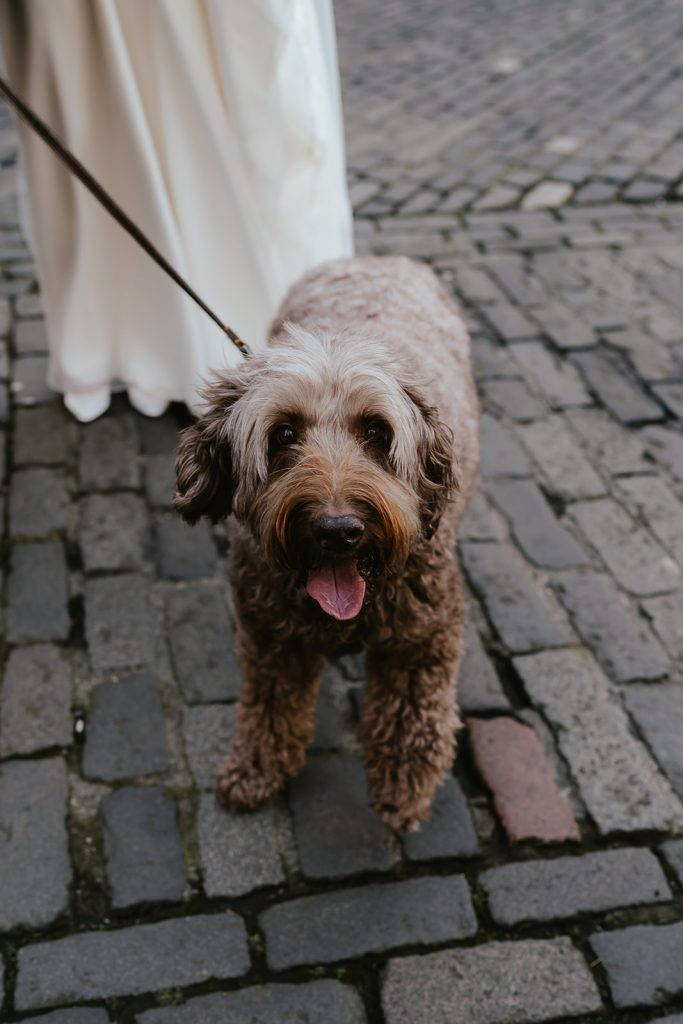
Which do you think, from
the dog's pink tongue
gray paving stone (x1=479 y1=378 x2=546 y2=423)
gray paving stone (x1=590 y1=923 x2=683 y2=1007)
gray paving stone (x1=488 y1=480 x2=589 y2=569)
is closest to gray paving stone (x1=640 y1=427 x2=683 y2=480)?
gray paving stone (x1=479 y1=378 x2=546 y2=423)

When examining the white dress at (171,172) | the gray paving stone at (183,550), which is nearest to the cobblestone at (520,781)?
the gray paving stone at (183,550)

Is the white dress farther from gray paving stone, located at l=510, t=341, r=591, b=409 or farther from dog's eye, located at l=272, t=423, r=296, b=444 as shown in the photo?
dog's eye, located at l=272, t=423, r=296, b=444

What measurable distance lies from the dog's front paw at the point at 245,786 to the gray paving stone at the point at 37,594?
98 centimetres

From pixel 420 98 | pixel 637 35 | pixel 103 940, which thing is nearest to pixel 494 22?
pixel 637 35

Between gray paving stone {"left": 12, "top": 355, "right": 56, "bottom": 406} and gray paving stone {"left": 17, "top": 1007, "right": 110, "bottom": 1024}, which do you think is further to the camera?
gray paving stone {"left": 12, "top": 355, "right": 56, "bottom": 406}

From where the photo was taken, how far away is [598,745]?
327 cm

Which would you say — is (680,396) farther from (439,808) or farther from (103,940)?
(103,940)

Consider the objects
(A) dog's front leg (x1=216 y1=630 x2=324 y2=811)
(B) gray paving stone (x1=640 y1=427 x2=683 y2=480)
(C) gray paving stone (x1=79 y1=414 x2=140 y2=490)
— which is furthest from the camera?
(B) gray paving stone (x1=640 y1=427 x2=683 y2=480)

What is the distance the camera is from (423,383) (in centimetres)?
265

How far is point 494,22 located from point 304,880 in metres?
11.0

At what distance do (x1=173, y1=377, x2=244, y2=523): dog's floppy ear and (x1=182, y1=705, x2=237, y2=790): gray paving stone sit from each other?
39.1 inches

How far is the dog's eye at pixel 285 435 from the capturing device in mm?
2525

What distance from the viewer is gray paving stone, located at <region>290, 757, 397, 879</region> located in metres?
2.95

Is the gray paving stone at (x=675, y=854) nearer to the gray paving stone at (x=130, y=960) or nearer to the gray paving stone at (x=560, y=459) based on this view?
the gray paving stone at (x=130, y=960)
